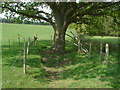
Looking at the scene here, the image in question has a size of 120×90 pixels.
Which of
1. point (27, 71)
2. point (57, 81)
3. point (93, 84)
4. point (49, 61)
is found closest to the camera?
point (93, 84)

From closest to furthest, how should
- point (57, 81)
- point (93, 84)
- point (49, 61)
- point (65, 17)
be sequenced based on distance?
point (93, 84) → point (57, 81) → point (49, 61) → point (65, 17)

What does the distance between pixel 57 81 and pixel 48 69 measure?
255cm

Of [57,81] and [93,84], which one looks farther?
[57,81]

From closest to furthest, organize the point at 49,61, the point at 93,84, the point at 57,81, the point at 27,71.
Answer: the point at 93,84 < the point at 57,81 < the point at 27,71 < the point at 49,61

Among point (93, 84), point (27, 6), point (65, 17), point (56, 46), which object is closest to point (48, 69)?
point (93, 84)

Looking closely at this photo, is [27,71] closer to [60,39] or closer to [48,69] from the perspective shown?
[48,69]

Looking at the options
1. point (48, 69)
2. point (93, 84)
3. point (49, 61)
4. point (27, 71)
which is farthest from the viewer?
point (49, 61)

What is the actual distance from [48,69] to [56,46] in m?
5.88

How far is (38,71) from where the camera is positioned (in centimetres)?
1007

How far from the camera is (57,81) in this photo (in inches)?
344

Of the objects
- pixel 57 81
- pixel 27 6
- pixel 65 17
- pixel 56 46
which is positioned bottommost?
pixel 57 81

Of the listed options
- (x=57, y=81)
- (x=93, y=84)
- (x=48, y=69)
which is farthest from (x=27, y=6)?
(x=93, y=84)

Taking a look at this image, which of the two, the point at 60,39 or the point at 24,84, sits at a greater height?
the point at 60,39

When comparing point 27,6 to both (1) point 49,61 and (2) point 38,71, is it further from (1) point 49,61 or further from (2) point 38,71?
(2) point 38,71
